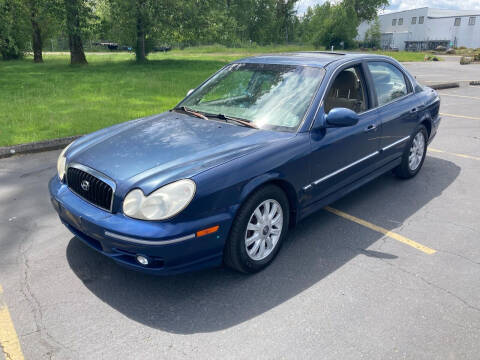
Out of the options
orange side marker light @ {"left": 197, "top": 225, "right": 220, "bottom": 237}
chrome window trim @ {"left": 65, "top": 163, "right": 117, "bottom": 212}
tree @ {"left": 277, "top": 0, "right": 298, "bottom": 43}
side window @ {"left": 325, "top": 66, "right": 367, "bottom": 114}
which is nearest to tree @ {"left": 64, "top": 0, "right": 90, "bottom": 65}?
side window @ {"left": 325, "top": 66, "right": 367, "bottom": 114}

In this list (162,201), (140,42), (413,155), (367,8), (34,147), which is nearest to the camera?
(162,201)

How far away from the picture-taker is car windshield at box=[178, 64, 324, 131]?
3744 millimetres

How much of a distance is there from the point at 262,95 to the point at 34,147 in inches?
178

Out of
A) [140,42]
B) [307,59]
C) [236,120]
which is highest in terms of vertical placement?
[140,42]

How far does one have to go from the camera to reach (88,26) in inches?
796

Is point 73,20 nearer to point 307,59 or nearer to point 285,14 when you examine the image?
point 307,59

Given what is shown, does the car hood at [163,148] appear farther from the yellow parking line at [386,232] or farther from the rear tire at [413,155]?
the rear tire at [413,155]

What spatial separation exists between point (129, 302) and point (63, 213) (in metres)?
0.91

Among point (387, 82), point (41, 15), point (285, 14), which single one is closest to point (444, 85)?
point (387, 82)

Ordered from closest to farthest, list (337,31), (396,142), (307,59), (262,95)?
1. (262,95)
2. (307,59)
3. (396,142)
4. (337,31)

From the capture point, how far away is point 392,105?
4.79 metres

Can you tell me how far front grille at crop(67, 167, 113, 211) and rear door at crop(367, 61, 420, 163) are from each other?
3.00 metres

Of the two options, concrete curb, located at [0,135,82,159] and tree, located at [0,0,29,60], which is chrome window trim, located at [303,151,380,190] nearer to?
concrete curb, located at [0,135,82,159]

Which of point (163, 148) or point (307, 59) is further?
point (307, 59)
